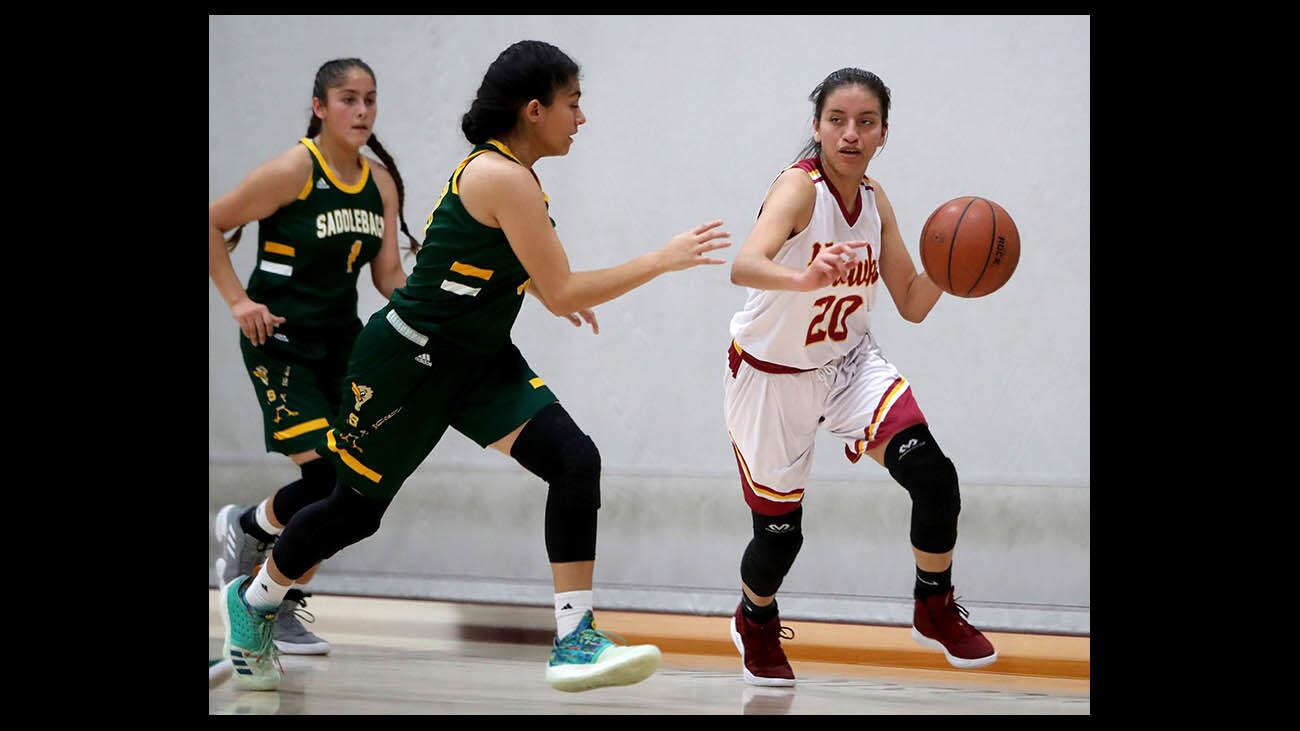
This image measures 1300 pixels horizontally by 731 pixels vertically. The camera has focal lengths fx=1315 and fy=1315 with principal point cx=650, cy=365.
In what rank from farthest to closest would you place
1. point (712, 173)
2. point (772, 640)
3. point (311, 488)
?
point (712, 173) < point (311, 488) < point (772, 640)

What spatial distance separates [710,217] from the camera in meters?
4.95

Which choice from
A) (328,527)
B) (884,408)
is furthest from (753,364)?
(328,527)

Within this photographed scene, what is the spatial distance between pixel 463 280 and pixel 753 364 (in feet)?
2.82

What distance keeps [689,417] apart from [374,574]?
1503 millimetres

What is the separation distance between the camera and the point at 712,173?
4945 millimetres

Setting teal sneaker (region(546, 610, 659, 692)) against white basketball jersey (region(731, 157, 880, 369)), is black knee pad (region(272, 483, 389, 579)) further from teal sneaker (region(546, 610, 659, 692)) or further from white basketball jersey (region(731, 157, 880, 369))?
white basketball jersey (region(731, 157, 880, 369))

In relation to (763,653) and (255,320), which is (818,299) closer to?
(763,653)

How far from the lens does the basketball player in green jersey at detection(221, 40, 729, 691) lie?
288 centimetres

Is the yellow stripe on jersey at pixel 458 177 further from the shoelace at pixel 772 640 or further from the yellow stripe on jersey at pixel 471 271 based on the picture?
the shoelace at pixel 772 640

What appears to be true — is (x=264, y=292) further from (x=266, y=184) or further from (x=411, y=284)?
(x=411, y=284)

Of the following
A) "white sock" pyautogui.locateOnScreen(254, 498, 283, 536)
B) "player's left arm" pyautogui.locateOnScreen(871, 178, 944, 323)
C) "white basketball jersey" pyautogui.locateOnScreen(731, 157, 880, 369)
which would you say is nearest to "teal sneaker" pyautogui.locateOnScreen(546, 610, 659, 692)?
"white basketball jersey" pyautogui.locateOnScreen(731, 157, 880, 369)

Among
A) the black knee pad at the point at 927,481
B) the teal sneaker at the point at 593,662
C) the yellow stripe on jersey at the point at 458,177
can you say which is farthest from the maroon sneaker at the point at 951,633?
the yellow stripe on jersey at the point at 458,177

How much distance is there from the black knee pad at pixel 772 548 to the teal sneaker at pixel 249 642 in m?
1.29

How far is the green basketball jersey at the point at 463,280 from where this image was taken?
2.98 metres
